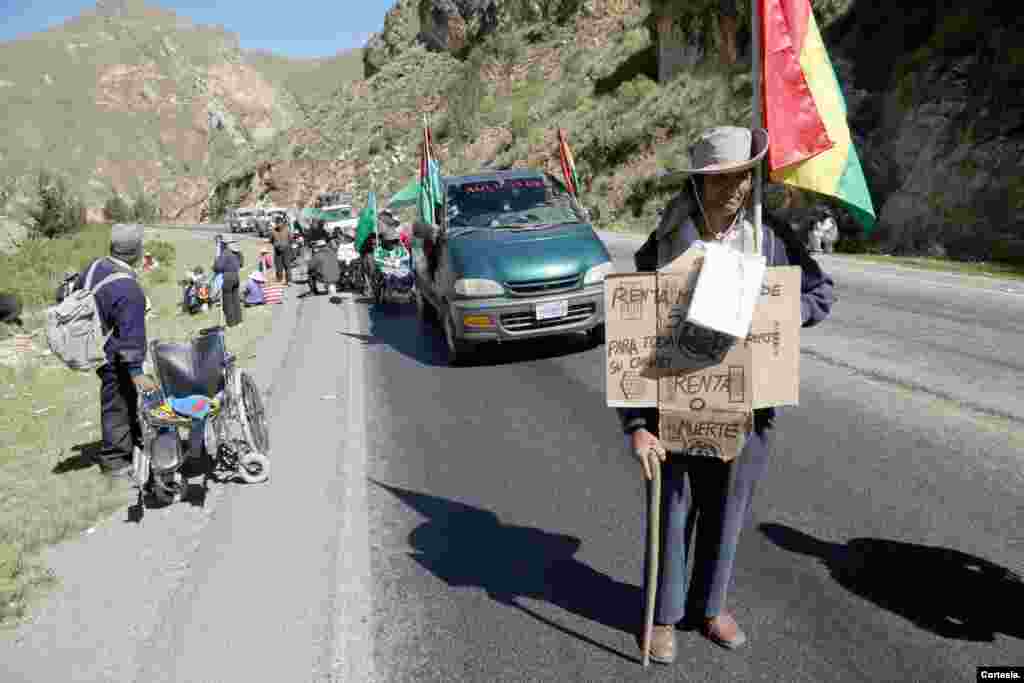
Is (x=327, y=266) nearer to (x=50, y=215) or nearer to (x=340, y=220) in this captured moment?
(x=340, y=220)

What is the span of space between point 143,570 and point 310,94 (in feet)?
661

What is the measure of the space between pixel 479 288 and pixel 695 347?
6.26 metres

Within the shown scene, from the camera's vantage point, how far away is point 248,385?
256 inches

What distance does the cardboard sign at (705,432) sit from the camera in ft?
11.2

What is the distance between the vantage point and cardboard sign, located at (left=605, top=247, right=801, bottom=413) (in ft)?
11.0

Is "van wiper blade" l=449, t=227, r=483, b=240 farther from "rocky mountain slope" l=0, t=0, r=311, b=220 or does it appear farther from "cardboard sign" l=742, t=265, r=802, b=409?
"rocky mountain slope" l=0, t=0, r=311, b=220

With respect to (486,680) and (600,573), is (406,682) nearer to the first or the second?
(486,680)

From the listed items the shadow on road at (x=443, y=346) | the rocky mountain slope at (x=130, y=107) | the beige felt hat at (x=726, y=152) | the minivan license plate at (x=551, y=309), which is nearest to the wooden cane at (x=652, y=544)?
the beige felt hat at (x=726, y=152)

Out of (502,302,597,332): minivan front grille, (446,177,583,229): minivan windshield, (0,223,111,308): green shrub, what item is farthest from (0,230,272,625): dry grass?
(0,223,111,308): green shrub

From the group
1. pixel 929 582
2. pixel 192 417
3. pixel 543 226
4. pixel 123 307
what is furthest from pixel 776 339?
pixel 543 226

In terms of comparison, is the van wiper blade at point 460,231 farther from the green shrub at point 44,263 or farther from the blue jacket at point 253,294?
the green shrub at point 44,263

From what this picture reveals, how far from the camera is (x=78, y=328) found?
20.1 feet

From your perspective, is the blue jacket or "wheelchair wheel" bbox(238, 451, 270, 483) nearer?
"wheelchair wheel" bbox(238, 451, 270, 483)

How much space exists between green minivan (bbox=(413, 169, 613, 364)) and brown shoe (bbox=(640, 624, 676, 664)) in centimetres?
598
